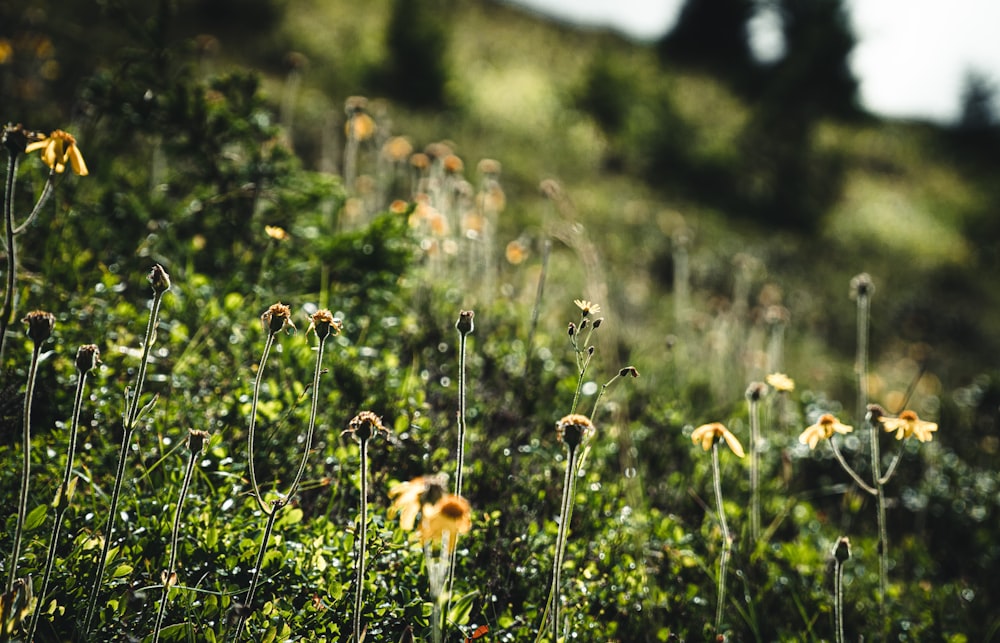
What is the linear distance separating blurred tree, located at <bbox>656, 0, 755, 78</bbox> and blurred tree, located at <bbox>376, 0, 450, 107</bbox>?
18987 millimetres

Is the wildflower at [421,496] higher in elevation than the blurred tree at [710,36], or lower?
lower

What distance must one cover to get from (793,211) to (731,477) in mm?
11088

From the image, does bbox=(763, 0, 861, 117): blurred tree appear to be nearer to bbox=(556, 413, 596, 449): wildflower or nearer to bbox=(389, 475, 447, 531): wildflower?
bbox=(556, 413, 596, 449): wildflower

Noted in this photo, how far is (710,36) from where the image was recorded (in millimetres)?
29000

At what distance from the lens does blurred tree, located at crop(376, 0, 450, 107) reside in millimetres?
10930

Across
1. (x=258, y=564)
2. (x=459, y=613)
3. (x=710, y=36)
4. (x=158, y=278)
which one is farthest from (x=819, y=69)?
(x=710, y=36)

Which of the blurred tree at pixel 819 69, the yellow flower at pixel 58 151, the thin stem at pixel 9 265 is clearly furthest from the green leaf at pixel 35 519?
the blurred tree at pixel 819 69

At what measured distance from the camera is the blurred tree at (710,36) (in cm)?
2788

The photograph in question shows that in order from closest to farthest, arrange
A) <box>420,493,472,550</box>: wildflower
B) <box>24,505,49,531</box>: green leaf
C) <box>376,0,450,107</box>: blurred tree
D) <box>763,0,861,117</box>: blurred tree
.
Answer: <box>420,493,472,550</box>: wildflower, <box>24,505,49,531</box>: green leaf, <box>376,0,450,107</box>: blurred tree, <box>763,0,861,117</box>: blurred tree

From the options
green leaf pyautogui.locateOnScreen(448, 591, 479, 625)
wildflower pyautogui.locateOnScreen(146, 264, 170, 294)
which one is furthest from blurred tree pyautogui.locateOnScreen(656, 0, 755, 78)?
wildflower pyautogui.locateOnScreen(146, 264, 170, 294)

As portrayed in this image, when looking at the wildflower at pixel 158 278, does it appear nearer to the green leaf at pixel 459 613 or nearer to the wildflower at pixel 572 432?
the wildflower at pixel 572 432

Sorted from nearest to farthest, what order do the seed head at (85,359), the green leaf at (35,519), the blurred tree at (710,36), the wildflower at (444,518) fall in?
1. the wildflower at (444,518)
2. the seed head at (85,359)
3. the green leaf at (35,519)
4. the blurred tree at (710,36)

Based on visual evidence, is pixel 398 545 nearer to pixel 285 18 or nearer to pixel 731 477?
pixel 731 477

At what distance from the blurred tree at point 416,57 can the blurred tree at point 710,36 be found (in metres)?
19.0
